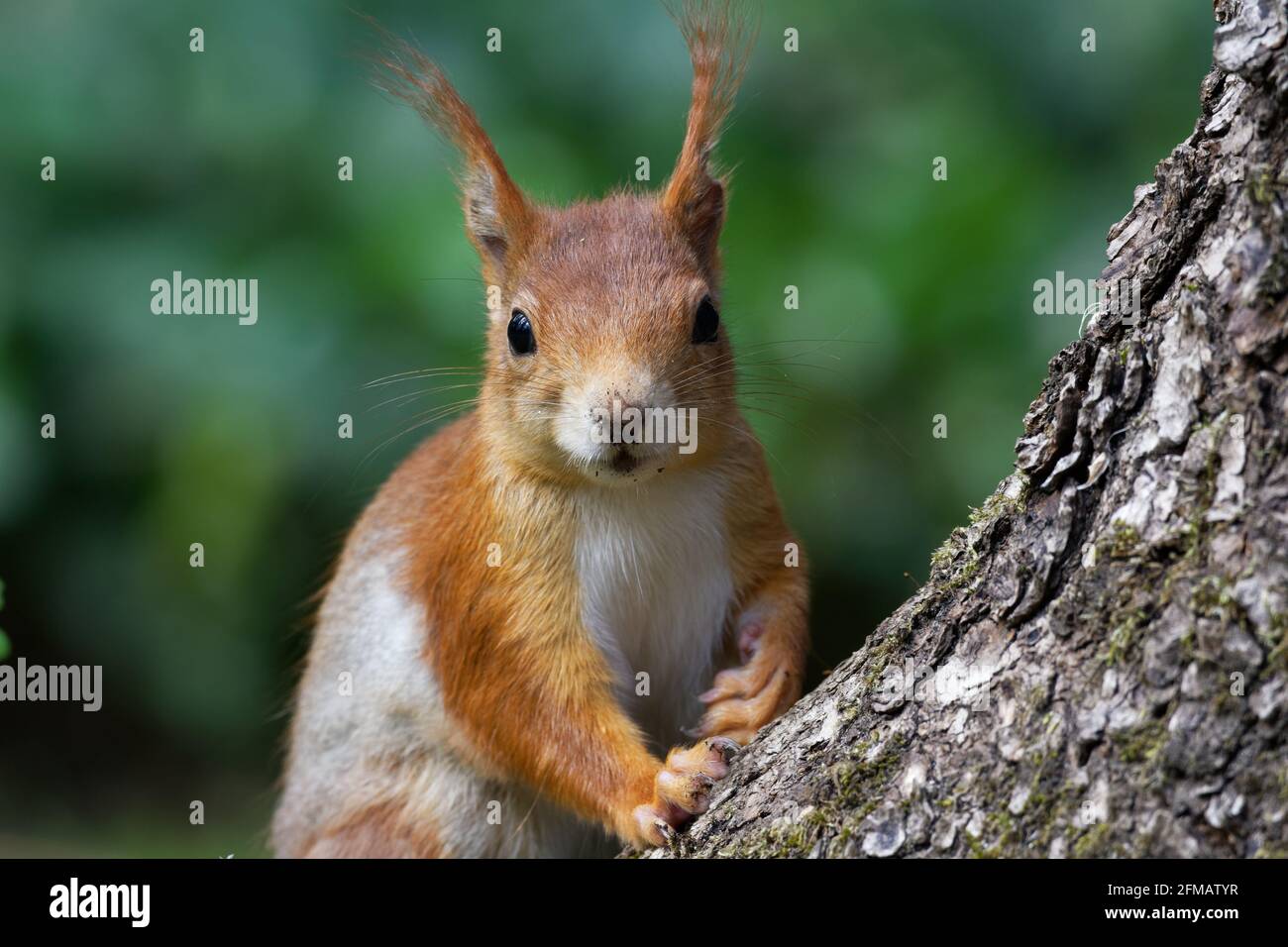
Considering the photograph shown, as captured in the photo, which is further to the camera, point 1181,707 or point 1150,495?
point 1150,495

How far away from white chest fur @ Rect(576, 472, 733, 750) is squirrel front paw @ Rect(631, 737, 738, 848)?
547 millimetres

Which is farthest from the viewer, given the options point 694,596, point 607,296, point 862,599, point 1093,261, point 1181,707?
point 862,599

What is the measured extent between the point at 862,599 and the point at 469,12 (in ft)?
8.80

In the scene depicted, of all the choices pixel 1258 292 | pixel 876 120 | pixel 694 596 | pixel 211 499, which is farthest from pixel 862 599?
pixel 1258 292

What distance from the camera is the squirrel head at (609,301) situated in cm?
296

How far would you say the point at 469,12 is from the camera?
191 inches

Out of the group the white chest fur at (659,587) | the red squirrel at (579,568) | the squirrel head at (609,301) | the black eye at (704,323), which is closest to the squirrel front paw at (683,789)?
the red squirrel at (579,568)

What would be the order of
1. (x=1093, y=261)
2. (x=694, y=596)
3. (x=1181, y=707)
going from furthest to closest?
(x=1093, y=261)
(x=694, y=596)
(x=1181, y=707)

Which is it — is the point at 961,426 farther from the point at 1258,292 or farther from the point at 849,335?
the point at 1258,292

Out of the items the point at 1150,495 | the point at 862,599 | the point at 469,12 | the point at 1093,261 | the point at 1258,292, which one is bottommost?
the point at 862,599
